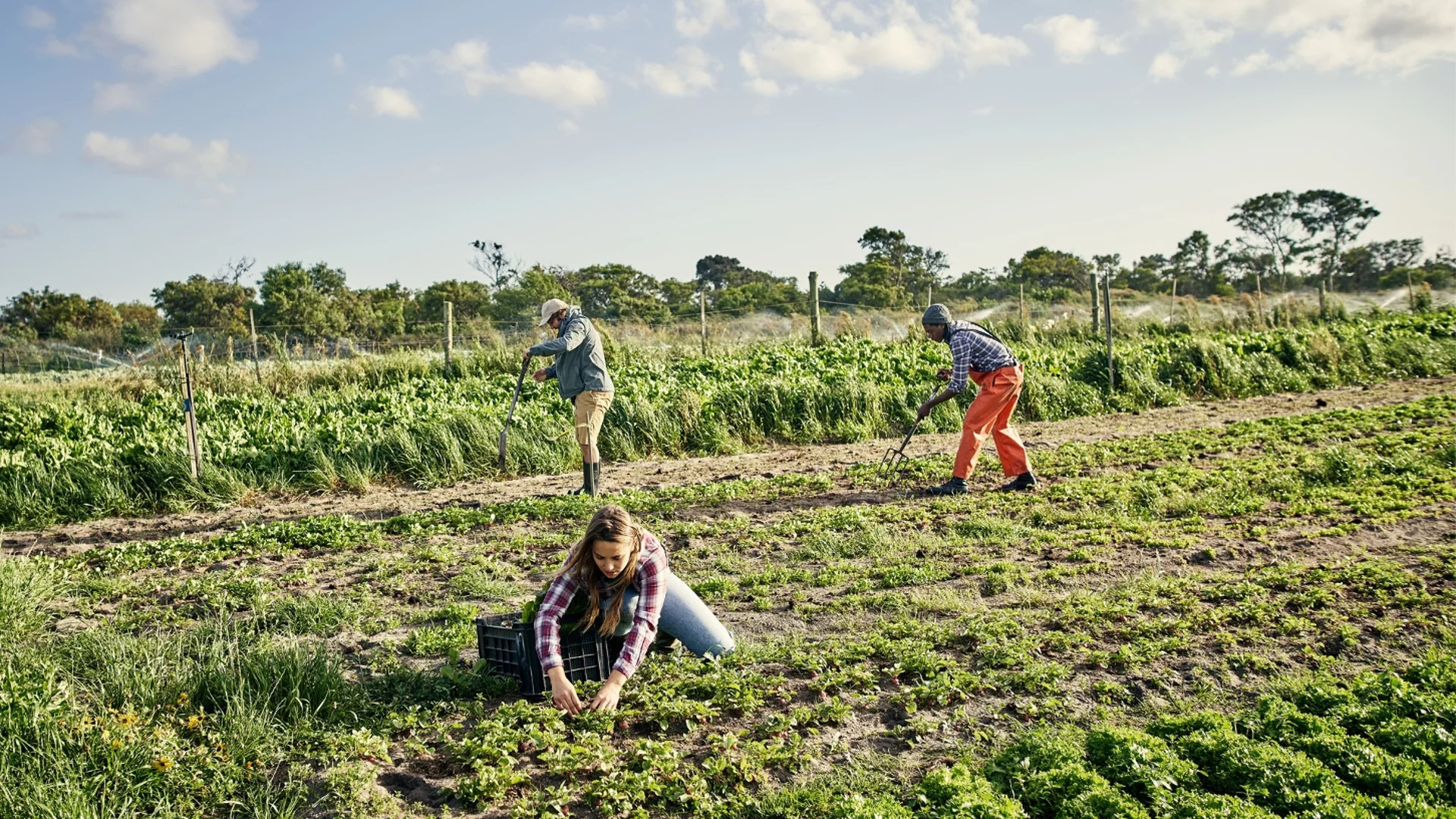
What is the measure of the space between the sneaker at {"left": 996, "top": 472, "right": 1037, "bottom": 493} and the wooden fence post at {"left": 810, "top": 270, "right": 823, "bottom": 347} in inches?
338

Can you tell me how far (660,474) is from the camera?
1073 centimetres

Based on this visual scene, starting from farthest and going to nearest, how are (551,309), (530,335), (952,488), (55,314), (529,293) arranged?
(55,314) < (529,293) < (530,335) < (551,309) < (952,488)

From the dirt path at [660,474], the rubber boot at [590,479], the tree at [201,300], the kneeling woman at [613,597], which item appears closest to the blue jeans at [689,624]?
the kneeling woman at [613,597]

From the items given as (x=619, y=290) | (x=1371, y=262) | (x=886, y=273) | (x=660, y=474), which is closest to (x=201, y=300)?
(x=619, y=290)

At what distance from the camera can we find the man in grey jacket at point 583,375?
9.20 meters

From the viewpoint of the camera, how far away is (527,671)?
468cm

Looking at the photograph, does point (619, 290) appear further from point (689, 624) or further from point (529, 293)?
point (689, 624)

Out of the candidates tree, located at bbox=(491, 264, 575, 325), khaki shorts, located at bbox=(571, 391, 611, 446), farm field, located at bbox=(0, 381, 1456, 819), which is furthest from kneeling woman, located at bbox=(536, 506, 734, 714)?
tree, located at bbox=(491, 264, 575, 325)

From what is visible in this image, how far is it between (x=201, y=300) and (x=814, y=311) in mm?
39820

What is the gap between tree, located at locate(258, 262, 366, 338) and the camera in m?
43.5

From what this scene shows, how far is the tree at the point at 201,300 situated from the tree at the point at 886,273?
27.6 meters

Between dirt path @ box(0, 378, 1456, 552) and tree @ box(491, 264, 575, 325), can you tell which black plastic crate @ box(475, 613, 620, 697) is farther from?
tree @ box(491, 264, 575, 325)

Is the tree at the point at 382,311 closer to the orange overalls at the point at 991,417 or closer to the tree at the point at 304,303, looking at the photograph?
the tree at the point at 304,303

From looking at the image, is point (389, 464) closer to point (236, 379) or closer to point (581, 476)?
point (581, 476)
